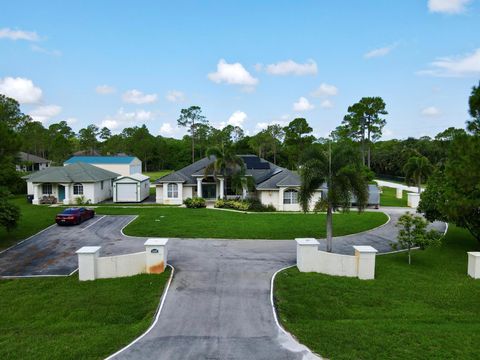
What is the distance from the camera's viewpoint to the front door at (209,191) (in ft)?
124

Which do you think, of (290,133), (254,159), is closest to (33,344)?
(254,159)

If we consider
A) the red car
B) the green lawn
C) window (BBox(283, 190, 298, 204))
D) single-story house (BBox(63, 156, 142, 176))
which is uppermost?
single-story house (BBox(63, 156, 142, 176))

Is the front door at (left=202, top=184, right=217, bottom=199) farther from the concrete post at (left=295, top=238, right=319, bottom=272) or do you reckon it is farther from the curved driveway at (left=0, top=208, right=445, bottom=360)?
the concrete post at (left=295, top=238, right=319, bottom=272)

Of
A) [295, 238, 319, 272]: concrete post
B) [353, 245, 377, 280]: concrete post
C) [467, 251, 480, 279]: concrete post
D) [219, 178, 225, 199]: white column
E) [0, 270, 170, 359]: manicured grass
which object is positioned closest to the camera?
[0, 270, 170, 359]: manicured grass

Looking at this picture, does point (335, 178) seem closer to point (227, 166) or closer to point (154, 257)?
point (154, 257)

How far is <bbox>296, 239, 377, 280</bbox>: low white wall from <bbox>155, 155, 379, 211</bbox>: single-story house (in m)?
18.0

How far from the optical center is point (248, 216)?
29.2 meters

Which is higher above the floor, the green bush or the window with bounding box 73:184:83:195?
the window with bounding box 73:184:83:195

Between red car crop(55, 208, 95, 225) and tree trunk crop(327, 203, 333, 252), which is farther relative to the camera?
red car crop(55, 208, 95, 225)

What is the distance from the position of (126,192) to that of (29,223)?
12.8 meters

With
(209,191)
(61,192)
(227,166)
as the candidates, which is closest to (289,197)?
(227,166)

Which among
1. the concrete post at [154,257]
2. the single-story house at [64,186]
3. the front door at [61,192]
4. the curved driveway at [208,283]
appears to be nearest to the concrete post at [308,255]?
the curved driveway at [208,283]

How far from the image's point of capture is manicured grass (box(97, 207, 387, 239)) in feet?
73.5

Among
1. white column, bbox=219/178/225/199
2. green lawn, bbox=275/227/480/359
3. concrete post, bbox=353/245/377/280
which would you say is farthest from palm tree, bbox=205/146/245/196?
concrete post, bbox=353/245/377/280
